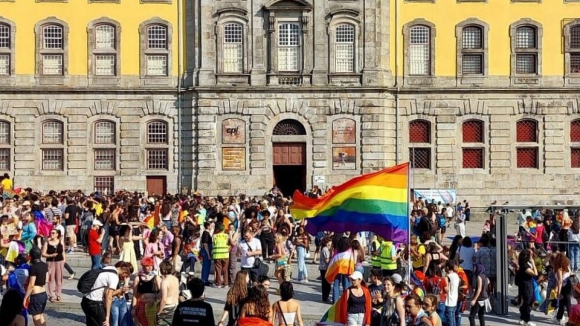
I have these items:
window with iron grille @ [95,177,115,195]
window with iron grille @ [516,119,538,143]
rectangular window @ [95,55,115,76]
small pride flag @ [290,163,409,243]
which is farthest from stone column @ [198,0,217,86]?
small pride flag @ [290,163,409,243]

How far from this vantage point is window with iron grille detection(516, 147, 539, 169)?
50906mm

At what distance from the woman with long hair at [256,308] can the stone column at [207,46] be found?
109 feet

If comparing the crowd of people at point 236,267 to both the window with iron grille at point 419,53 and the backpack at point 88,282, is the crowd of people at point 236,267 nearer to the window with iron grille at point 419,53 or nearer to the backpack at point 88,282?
the backpack at point 88,282

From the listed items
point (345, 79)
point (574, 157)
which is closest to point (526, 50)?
point (574, 157)

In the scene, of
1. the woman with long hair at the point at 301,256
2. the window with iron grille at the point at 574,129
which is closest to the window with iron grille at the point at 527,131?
the window with iron grille at the point at 574,129

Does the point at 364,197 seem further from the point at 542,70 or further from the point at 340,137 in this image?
the point at 542,70

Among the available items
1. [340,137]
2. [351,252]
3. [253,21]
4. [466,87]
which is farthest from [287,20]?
[351,252]

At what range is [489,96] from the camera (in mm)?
50438

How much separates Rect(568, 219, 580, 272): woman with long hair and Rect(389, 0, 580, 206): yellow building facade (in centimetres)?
1891

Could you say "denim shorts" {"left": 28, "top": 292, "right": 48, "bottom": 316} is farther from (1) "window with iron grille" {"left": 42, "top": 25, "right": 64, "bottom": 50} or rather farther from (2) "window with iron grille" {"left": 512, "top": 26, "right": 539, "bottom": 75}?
(2) "window with iron grille" {"left": 512, "top": 26, "right": 539, "bottom": 75}

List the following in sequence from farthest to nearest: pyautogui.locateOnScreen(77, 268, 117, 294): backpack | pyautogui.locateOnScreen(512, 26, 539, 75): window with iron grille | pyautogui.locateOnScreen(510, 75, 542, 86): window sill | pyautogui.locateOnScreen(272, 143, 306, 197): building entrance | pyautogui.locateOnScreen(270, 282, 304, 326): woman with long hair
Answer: pyautogui.locateOnScreen(512, 26, 539, 75): window with iron grille, pyautogui.locateOnScreen(510, 75, 542, 86): window sill, pyautogui.locateOnScreen(272, 143, 306, 197): building entrance, pyautogui.locateOnScreen(77, 268, 117, 294): backpack, pyautogui.locateOnScreen(270, 282, 304, 326): woman with long hair

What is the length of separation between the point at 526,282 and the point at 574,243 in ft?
18.1

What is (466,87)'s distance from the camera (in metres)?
50.4

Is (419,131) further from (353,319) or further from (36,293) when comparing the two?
(353,319)
